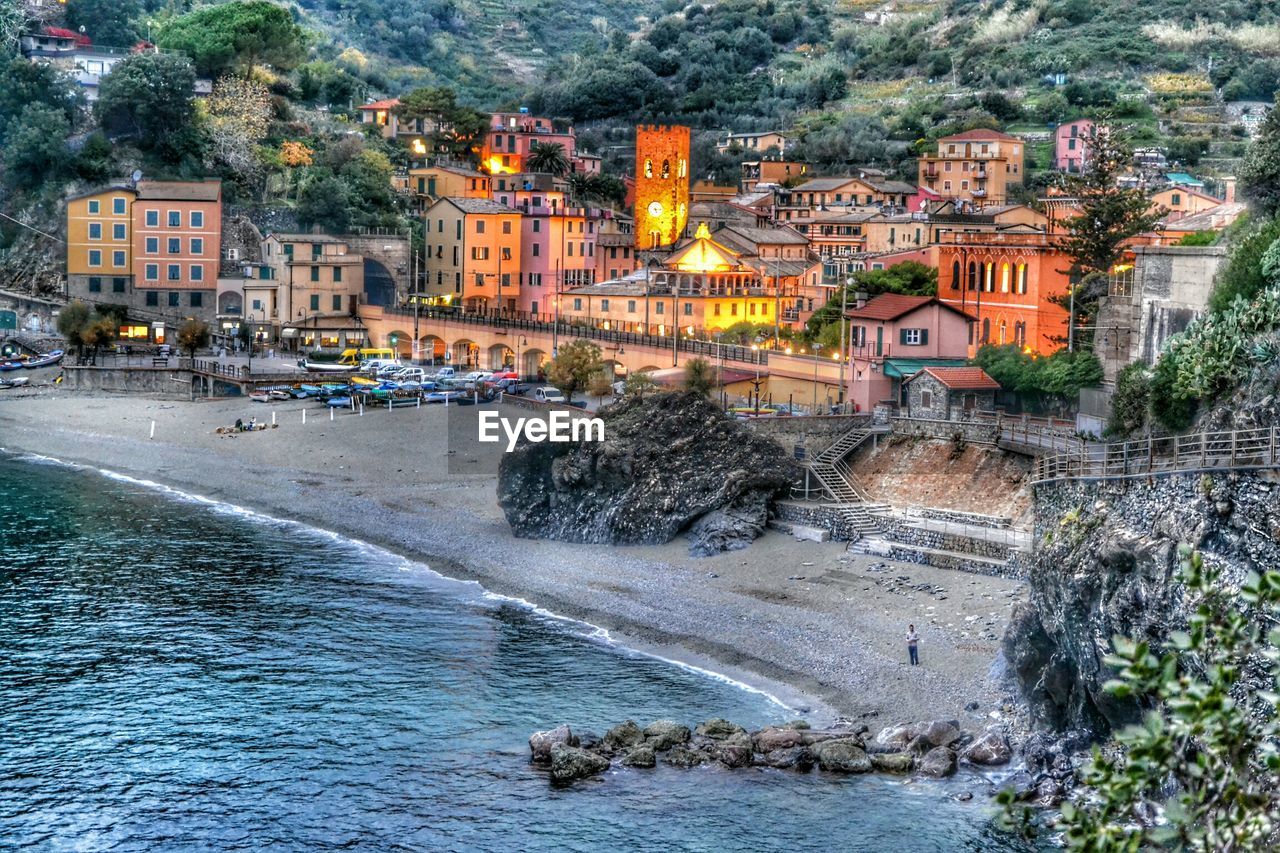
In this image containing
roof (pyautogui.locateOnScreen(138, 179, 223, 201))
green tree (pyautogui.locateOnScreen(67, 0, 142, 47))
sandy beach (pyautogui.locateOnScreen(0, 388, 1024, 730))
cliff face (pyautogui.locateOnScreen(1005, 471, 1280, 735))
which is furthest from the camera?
green tree (pyautogui.locateOnScreen(67, 0, 142, 47))

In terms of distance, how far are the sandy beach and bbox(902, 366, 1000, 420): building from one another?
37.1 ft

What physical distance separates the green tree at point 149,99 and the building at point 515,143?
21870mm

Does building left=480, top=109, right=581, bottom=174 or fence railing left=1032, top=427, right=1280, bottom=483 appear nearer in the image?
fence railing left=1032, top=427, right=1280, bottom=483

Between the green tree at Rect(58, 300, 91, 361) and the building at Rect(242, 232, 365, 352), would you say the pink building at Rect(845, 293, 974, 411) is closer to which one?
the building at Rect(242, 232, 365, 352)

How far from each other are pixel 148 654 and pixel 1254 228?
3103cm

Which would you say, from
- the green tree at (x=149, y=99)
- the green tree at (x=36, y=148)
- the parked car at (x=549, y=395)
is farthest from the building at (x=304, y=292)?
the parked car at (x=549, y=395)

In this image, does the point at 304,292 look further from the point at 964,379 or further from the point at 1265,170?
the point at 1265,170

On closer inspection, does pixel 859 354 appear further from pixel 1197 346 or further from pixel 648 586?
pixel 1197 346

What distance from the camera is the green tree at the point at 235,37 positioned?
413ft

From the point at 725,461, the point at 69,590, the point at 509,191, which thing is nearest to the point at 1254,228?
the point at 725,461

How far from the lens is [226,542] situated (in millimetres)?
57812

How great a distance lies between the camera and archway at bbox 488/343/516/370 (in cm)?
9262

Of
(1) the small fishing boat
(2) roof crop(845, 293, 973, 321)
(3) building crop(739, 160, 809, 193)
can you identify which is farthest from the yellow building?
(2) roof crop(845, 293, 973, 321)

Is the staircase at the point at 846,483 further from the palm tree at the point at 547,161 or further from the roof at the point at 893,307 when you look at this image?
the palm tree at the point at 547,161
